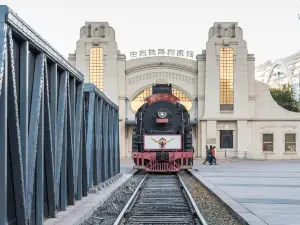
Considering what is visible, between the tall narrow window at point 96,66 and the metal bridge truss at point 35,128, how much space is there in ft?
115

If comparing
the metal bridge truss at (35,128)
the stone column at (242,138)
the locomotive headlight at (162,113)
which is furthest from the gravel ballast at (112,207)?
the stone column at (242,138)

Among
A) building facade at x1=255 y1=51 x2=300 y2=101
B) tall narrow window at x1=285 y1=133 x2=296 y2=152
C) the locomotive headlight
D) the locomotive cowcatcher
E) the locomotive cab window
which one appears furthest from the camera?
building facade at x1=255 y1=51 x2=300 y2=101

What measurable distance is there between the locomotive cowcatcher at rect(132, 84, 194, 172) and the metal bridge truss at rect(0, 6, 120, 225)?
493 inches

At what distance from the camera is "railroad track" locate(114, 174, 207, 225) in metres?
11.0

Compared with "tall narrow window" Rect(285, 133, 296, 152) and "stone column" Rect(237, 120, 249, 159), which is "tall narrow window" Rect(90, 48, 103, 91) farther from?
"tall narrow window" Rect(285, 133, 296, 152)

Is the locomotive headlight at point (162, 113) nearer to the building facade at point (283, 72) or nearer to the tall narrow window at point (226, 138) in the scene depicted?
the tall narrow window at point (226, 138)

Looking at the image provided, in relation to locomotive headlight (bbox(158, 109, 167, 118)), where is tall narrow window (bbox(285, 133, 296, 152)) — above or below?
below

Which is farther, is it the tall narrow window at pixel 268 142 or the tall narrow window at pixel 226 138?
the tall narrow window at pixel 268 142

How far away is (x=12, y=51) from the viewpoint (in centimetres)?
705

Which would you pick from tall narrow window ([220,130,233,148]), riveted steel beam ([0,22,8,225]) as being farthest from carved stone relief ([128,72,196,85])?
riveted steel beam ([0,22,8,225])

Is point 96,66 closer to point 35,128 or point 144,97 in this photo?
point 144,97

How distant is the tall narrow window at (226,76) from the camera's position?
48719 millimetres

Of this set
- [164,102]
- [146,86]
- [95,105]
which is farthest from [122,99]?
[95,105]

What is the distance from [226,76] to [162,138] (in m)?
23.9
